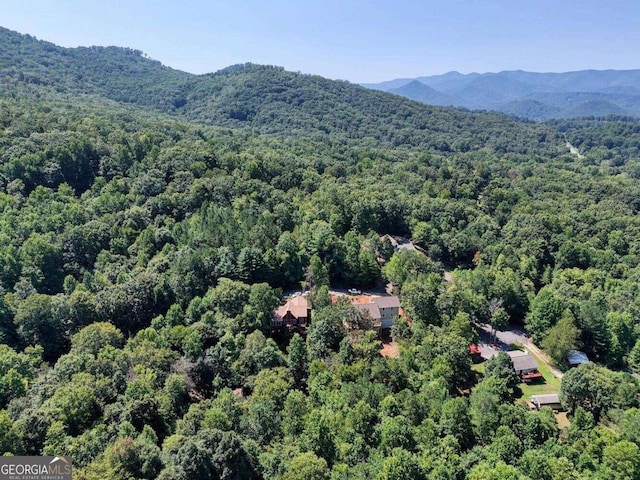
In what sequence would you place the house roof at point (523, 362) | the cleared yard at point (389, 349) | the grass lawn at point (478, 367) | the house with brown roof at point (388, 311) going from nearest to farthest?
the house roof at point (523, 362) < the grass lawn at point (478, 367) < the cleared yard at point (389, 349) < the house with brown roof at point (388, 311)

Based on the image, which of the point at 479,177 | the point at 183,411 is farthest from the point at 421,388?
the point at 479,177

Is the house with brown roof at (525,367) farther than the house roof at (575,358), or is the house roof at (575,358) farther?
the house roof at (575,358)

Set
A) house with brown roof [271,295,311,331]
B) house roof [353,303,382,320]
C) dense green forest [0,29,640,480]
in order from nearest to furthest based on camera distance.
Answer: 1. dense green forest [0,29,640,480]
2. house roof [353,303,382,320]
3. house with brown roof [271,295,311,331]

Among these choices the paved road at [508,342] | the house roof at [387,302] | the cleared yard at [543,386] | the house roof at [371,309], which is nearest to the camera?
the cleared yard at [543,386]

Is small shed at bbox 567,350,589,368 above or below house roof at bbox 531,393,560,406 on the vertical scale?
above

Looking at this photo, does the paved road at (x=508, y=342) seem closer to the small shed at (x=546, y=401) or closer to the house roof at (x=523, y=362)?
the house roof at (x=523, y=362)

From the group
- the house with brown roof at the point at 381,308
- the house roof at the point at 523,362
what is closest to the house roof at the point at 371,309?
the house with brown roof at the point at 381,308

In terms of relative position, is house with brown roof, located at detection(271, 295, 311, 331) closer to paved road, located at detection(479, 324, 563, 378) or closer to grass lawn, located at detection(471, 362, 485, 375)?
grass lawn, located at detection(471, 362, 485, 375)

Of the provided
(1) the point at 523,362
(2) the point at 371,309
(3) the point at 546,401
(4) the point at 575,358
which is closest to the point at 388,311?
(2) the point at 371,309

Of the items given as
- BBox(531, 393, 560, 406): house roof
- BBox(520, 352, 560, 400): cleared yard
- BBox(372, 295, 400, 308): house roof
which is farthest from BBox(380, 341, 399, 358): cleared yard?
BBox(531, 393, 560, 406): house roof
